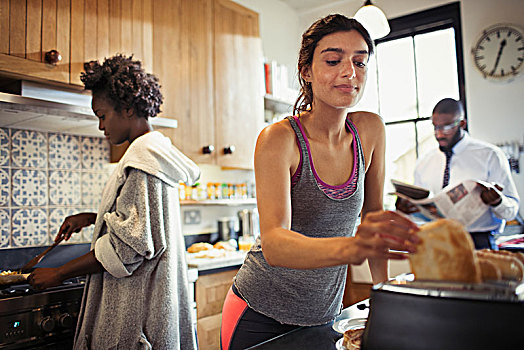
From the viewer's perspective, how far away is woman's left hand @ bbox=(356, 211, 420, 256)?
0.69 metres

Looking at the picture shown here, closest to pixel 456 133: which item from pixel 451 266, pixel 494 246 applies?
pixel 494 246

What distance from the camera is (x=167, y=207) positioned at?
1640mm

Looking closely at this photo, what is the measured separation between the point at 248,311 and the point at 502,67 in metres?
3.30

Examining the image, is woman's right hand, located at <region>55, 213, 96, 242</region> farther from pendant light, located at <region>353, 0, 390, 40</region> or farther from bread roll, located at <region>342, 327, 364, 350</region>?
pendant light, located at <region>353, 0, 390, 40</region>

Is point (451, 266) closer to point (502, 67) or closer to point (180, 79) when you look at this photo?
point (180, 79)

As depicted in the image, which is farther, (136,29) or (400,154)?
(400,154)

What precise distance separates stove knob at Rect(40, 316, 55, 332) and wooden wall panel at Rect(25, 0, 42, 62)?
111cm

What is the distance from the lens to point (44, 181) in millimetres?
2422

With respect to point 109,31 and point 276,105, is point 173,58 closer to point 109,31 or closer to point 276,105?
point 109,31

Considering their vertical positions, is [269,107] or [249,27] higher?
[249,27]

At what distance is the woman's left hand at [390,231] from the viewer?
69cm

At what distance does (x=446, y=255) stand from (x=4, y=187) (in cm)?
222

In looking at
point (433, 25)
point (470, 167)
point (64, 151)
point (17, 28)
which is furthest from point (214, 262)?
point (433, 25)

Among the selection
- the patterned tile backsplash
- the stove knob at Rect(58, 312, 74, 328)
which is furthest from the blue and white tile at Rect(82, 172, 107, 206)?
the stove knob at Rect(58, 312, 74, 328)
